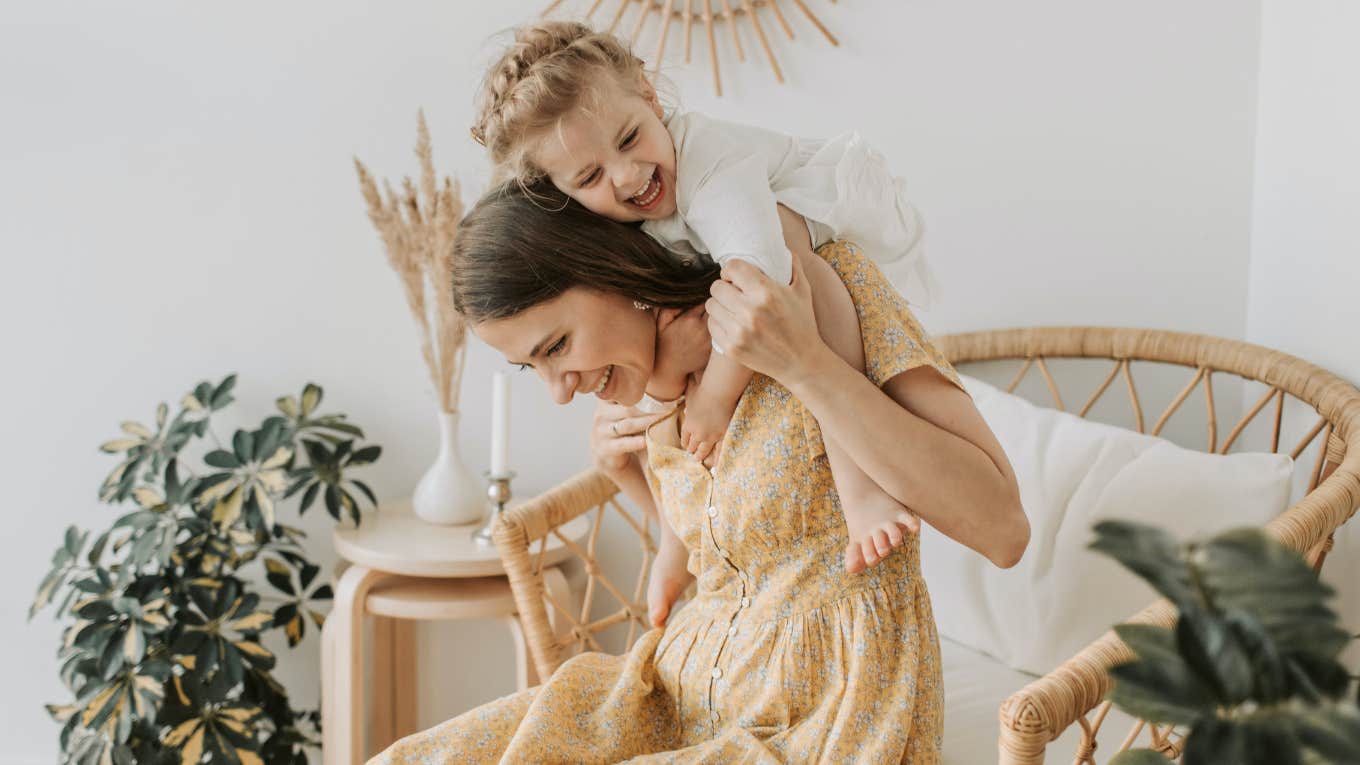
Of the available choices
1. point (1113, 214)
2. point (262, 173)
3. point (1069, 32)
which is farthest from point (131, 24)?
point (1113, 214)

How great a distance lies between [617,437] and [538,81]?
Answer: 0.48m

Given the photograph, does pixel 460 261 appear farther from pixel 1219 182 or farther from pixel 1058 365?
pixel 1219 182

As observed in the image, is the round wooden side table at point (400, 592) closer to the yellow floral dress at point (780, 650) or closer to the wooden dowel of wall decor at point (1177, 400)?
the yellow floral dress at point (780, 650)

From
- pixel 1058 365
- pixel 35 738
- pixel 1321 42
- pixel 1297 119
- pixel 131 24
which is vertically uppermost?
pixel 131 24

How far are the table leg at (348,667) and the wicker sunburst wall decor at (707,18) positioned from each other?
1.07 metres

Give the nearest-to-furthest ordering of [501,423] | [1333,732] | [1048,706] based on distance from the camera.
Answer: [1333,732] → [1048,706] → [501,423]

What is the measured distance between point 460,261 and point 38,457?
1.48 meters

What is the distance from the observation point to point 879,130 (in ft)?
6.73

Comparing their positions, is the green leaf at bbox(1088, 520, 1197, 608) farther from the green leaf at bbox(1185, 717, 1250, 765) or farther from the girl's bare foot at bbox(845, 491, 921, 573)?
the girl's bare foot at bbox(845, 491, 921, 573)

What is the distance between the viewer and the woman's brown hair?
1152mm

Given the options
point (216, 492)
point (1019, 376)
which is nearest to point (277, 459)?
point (216, 492)

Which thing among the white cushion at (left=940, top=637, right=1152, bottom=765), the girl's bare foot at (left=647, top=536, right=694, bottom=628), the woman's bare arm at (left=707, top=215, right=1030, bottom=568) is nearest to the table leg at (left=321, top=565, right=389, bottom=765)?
the girl's bare foot at (left=647, top=536, right=694, bottom=628)

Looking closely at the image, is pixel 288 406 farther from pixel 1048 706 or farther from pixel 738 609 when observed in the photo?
pixel 1048 706

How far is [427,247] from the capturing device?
1957 millimetres
